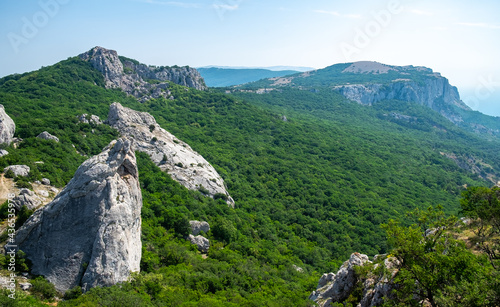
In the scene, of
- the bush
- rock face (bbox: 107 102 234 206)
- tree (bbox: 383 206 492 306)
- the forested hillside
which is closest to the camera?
tree (bbox: 383 206 492 306)

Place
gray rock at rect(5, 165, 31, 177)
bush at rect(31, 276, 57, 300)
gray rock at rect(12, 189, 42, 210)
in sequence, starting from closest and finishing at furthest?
bush at rect(31, 276, 57, 300) < gray rock at rect(12, 189, 42, 210) < gray rock at rect(5, 165, 31, 177)

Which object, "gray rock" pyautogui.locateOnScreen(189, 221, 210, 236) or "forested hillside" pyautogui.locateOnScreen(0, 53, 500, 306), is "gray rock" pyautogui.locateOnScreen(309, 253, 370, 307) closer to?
"forested hillside" pyautogui.locateOnScreen(0, 53, 500, 306)

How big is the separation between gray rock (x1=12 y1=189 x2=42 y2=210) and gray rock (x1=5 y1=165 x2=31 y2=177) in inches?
159

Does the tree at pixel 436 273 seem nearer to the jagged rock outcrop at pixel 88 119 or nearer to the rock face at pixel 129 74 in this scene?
the jagged rock outcrop at pixel 88 119

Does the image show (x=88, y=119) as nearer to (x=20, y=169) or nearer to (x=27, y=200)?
(x=20, y=169)

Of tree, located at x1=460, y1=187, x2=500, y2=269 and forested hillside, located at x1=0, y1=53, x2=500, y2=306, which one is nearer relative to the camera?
tree, located at x1=460, y1=187, x2=500, y2=269

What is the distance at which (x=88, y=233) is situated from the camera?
2575 cm

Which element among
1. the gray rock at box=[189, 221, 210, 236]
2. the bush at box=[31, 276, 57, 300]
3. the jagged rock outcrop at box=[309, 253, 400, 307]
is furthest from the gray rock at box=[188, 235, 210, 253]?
the bush at box=[31, 276, 57, 300]

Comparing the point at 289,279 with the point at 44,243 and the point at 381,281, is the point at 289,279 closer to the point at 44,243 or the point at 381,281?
the point at 381,281

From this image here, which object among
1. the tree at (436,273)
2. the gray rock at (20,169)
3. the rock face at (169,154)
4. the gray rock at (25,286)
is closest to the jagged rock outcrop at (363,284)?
the tree at (436,273)

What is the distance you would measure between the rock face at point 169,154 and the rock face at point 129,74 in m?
53.1

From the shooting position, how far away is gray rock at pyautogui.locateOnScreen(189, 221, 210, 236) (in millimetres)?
Result: 42053

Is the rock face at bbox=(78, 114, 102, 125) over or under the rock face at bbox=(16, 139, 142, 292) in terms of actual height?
over

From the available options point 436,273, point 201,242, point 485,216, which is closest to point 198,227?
point 201,242
